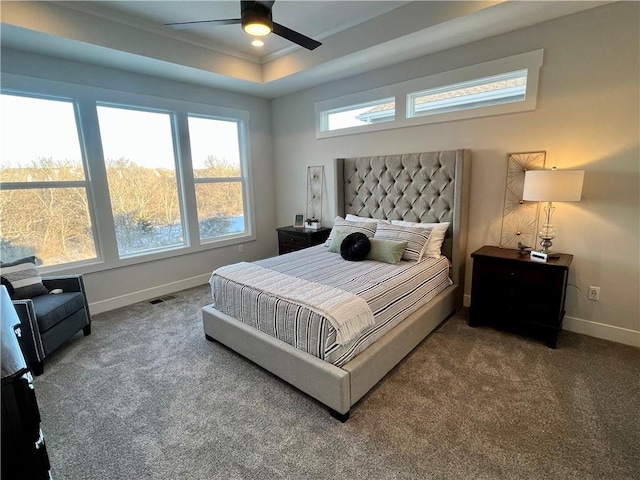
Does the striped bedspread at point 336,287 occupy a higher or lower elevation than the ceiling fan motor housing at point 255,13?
lower

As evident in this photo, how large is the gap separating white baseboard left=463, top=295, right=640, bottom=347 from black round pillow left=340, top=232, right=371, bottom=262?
1.99 metres

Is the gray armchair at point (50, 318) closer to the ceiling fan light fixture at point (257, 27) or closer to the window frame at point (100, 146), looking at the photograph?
the window frame at point (100, 146)

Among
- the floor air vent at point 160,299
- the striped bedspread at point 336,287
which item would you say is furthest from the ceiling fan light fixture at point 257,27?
the floor air vent at point 160,299

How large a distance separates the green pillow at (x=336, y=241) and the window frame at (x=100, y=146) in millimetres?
2033

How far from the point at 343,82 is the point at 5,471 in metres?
4.42

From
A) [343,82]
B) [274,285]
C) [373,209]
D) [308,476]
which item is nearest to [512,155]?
[373,209]

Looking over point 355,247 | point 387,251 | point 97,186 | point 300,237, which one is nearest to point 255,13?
point 355,247

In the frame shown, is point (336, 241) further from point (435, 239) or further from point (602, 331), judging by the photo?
point (602, 331)

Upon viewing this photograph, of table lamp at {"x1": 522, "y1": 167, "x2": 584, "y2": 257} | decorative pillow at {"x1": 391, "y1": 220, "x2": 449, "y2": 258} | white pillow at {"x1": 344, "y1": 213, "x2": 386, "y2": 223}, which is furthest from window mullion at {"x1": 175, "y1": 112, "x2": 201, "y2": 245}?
table lamp at {"x1": 522, "y1": 167, "x2": 584, "y2": 257}

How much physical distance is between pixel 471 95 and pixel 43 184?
4.51 metres

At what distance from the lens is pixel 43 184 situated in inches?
128

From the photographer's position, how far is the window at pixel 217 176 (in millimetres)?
4488

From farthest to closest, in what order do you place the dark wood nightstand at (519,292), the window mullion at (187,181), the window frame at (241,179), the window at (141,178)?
1. the window frame at (241,179)
2. the window mullion at (187,181)
3. the window at (141,178)
4. the dark wood nightstand at (519,292)

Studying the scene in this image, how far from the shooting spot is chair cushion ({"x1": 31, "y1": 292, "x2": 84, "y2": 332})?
2.54 metres
